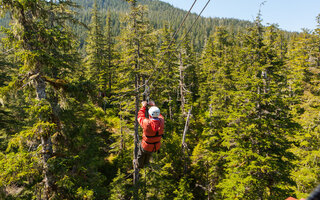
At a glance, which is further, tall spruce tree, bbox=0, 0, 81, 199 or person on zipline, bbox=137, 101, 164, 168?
tall spruce tree, bbox=0, 0, 81, 199

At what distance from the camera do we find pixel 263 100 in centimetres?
1210

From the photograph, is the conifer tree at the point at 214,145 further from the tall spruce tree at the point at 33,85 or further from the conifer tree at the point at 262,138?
the tall spruce tree at the point at 33,85

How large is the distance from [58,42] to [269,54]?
14003 millimetres

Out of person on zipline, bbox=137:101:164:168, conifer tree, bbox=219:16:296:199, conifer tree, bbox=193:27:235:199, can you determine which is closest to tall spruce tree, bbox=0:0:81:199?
person on zipline, bbox=137:101:164:168

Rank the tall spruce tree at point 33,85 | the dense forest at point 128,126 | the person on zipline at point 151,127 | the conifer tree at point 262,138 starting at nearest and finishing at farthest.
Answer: the person on zipline at point 151,127 → the tall spruce tree at point 33,85 → the dense forest at point 128,126 → the conifer tree at point 262,138

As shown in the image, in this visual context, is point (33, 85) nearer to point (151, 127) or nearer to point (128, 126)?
point (151, 127)

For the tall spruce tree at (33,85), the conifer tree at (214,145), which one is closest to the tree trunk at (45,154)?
the tall spruce tree at (33,85)

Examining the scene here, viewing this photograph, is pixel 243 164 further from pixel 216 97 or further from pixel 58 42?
pixel 58 42

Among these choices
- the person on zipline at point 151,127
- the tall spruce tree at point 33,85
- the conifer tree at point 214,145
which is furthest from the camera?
Result: the conifer tree at point 214,145

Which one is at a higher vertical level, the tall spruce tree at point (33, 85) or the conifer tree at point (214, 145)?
the tall spruce tree at point (33, 85)

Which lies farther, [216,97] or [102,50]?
[102,50]

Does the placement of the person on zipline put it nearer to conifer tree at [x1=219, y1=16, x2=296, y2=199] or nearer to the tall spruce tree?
the tall spruce tree

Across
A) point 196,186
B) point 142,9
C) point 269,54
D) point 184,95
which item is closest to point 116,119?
point 184,95

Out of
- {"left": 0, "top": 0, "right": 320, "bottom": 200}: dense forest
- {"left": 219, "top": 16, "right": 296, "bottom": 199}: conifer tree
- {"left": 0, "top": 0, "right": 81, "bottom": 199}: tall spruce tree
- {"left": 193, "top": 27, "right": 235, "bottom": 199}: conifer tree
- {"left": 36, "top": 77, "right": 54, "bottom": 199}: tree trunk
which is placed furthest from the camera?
{"left": 193, "top": 27, "right": 235, "bottom": 199}: conifer tree
